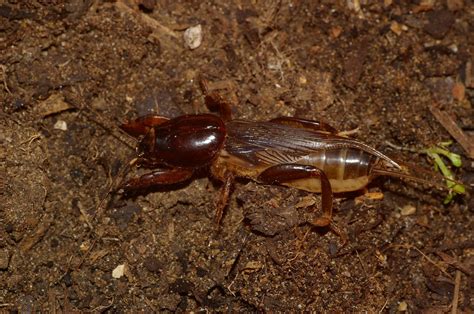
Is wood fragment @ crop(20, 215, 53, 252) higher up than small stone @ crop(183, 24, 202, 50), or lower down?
lower down

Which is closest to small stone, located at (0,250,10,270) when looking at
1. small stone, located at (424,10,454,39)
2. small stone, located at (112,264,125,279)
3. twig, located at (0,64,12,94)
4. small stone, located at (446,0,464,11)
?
small stone, located at (112,264,125,279)

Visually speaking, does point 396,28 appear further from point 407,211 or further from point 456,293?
point 456,293

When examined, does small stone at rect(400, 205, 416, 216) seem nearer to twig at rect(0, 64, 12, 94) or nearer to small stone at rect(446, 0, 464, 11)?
small stone at rect(446, 0, 464, 11)

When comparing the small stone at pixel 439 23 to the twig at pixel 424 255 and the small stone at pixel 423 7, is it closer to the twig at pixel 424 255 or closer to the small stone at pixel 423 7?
the small stone at pixel 423 7

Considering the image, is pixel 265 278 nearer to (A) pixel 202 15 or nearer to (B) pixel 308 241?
(B) pixel 308 241

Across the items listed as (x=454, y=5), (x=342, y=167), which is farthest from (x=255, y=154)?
(x=454, y=5)

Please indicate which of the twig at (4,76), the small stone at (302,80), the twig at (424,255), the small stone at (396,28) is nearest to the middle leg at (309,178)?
the twig at (424,255)
